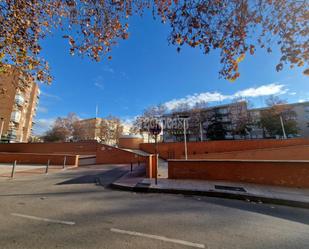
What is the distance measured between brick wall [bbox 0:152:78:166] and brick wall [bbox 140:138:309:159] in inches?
469

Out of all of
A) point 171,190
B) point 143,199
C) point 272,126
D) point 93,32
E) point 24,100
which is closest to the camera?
point 93,32

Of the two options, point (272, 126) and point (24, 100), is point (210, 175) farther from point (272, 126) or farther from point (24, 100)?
point (24, 100)

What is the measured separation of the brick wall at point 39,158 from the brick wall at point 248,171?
41.7ft

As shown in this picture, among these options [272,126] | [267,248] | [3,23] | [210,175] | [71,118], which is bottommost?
Result: [267,248]

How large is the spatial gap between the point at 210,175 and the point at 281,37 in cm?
657

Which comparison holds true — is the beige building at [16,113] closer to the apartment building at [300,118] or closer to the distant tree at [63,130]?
the distant tree at [63,130]

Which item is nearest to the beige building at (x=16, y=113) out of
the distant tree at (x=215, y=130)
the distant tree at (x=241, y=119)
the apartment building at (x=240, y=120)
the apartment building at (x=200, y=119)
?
the apartment building at (x=200, y=119)

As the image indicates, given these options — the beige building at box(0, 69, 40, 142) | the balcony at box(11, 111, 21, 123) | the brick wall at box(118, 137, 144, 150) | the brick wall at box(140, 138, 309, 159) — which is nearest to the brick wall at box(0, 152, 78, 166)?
the brick wall at box(140, 138, 309, 159)

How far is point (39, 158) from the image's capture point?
1814cm

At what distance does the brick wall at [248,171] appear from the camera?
24.1 ft

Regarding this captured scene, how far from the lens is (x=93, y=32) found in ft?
17.2

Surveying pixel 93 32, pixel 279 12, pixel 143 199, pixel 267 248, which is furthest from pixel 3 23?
pixel 267 248

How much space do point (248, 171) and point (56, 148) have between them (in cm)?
2902

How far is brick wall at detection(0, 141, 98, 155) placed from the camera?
26317mm
